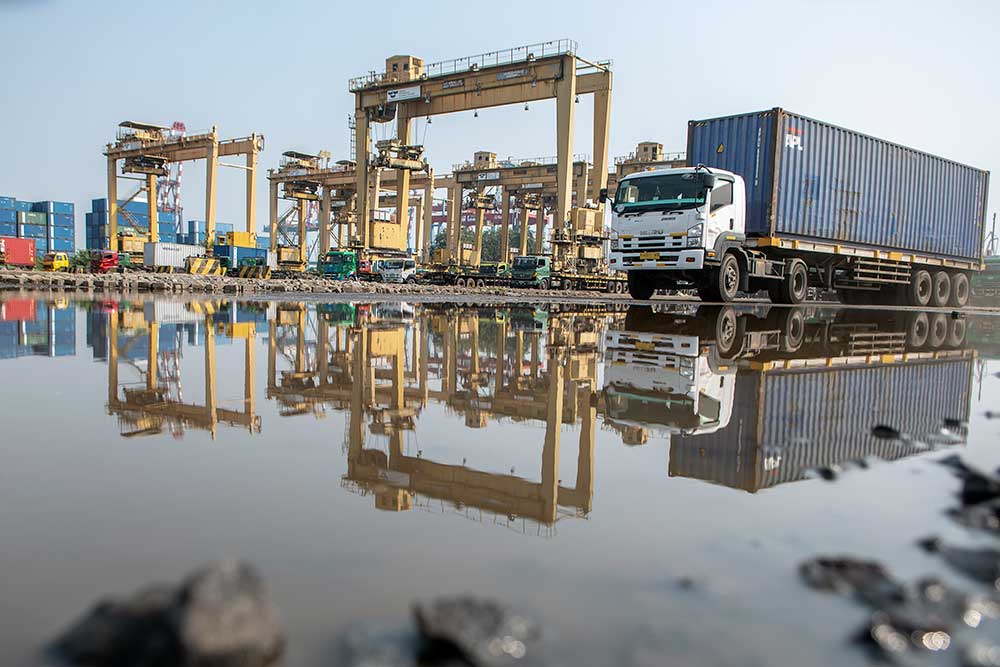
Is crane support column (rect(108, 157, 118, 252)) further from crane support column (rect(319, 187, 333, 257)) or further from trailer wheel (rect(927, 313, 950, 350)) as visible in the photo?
trailer wheel (rect(927, 313, 950, 350))

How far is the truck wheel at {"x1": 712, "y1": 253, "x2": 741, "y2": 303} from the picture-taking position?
14393mm

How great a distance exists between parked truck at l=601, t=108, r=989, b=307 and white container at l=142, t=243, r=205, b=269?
29.1 metres

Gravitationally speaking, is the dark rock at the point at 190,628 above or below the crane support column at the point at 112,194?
below

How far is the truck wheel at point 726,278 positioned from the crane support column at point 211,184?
32.4 metres

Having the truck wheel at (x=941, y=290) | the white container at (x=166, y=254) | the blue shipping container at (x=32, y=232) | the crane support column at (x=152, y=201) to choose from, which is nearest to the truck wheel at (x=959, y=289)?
the truck wheel at (x=941, y=290)

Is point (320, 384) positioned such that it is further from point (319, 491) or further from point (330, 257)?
point (330, 257)

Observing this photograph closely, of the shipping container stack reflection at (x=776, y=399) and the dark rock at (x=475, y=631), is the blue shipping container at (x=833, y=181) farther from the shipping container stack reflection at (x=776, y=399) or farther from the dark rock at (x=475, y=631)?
the dark rock at (x=475, y=631)

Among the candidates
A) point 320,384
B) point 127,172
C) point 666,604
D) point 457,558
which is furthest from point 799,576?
point 127,172

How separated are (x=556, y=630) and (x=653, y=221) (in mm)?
12991

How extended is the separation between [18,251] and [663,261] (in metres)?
44.8

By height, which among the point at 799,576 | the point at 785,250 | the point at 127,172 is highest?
the point at 127,172

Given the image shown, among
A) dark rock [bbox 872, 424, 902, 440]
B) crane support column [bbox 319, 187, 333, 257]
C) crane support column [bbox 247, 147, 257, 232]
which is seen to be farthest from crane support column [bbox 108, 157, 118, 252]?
dark rock [bbox 872, 424, 902, 440]

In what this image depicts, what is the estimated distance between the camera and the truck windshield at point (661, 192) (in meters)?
13.2

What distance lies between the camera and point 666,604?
1.63m
